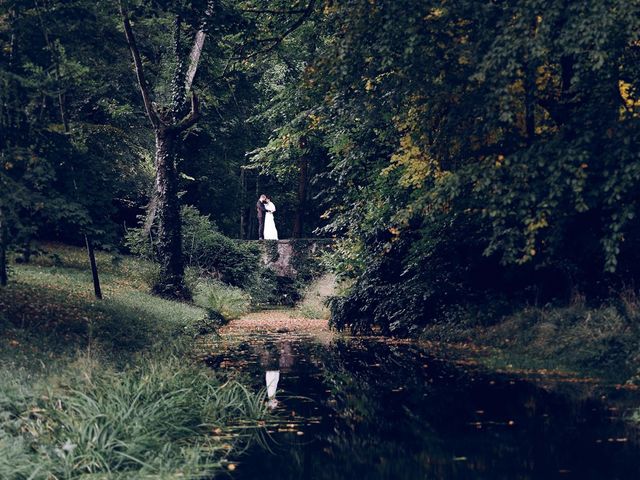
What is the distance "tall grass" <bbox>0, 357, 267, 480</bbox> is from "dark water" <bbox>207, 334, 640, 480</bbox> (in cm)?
46

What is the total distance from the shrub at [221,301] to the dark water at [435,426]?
11331mm

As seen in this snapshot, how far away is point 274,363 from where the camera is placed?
53.1ft

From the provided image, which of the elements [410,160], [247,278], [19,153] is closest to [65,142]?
[19,153]

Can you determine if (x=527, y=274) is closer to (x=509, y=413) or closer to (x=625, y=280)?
(x=625, y=280)

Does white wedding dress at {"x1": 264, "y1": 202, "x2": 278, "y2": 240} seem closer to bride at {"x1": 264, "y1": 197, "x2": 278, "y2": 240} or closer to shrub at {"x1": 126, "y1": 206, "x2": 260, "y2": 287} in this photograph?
bride at {"x1": 264, "y1": 197, "x2": 278, "y2": 240}

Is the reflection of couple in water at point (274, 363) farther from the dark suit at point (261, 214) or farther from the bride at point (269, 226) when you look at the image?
the bride at point (269, 226)

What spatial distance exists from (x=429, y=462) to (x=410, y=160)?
447 inches

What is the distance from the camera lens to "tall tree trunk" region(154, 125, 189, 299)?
25.7m

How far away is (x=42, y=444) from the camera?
25.5 feet

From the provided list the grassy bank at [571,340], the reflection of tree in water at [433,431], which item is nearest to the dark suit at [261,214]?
the grassy bank at [571,340]

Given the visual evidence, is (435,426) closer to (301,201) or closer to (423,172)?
(423,172)

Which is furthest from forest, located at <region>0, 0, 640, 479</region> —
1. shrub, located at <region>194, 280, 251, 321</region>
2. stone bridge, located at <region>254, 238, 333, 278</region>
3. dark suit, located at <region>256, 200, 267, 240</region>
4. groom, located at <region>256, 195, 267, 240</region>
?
dark suit, located at <region>256, 200, 267, 240</region>

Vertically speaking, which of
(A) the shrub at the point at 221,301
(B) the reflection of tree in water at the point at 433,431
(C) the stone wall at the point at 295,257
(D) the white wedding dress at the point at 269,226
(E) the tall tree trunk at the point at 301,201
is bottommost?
(B) the reflection of tree in water at the point at 433,431

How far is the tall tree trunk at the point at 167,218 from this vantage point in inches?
1013
